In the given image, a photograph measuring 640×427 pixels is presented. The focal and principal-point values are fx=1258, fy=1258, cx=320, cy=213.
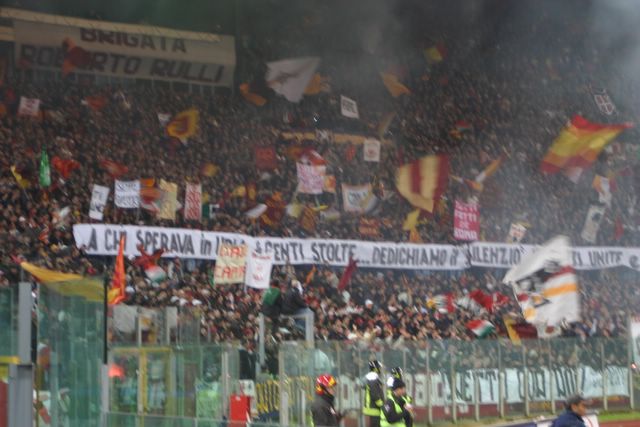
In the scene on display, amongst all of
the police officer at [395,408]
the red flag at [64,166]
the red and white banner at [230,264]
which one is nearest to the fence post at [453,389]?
the red and white banner at [230,264]

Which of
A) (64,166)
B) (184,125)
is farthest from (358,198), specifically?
(64,166)

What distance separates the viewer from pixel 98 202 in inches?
733

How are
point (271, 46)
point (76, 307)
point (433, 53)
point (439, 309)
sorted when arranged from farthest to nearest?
point (433, 53)
point (271, 46)
point (439, 309)
point (76, 307)

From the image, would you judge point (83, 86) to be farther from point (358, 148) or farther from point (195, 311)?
point (195, 311)

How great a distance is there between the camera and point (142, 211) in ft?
63.1

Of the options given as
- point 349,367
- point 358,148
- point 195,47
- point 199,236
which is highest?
point 195,47

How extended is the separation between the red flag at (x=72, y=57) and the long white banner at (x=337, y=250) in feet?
14.0

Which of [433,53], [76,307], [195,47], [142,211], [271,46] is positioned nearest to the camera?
[76,307]

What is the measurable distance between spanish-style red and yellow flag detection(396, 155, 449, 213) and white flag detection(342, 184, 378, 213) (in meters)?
0.74

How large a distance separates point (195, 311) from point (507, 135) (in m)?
13.0

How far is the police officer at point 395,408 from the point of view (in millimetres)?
11180

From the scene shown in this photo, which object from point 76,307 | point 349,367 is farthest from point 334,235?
point 76,307

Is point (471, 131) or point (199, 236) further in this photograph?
point (471, 131)

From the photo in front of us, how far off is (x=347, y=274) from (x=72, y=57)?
6042 mm
